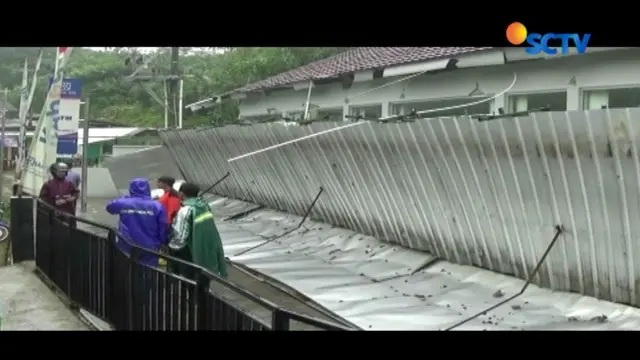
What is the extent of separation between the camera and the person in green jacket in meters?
6.61

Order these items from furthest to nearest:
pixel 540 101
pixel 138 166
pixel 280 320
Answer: pixel 138 166, pixel 540 101, pixel 280 320

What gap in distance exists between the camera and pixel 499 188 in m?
6.19

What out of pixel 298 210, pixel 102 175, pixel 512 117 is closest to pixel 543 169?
pixel 512 117

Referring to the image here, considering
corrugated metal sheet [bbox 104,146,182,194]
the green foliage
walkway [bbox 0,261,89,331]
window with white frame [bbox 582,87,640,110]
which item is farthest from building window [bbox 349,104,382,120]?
the green foliage

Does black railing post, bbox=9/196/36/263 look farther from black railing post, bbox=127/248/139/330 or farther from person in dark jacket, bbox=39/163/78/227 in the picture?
black railing post, bbox=127/248/139/330

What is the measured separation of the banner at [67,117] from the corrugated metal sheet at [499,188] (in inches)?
150

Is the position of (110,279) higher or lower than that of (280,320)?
lower

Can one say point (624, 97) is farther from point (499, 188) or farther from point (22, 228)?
point (22, 228)

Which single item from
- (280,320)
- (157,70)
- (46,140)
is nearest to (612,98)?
(280,320)

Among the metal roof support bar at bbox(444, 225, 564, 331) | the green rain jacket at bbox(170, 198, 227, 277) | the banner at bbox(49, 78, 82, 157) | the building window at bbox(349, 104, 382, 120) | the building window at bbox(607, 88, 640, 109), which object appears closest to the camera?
the metal roof support bar at bbox(444, 225, 564, 331)

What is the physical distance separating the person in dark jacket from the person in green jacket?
11.9 feet

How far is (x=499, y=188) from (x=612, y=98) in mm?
2467

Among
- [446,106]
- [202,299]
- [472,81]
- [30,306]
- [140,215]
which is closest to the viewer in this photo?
[202,299]
